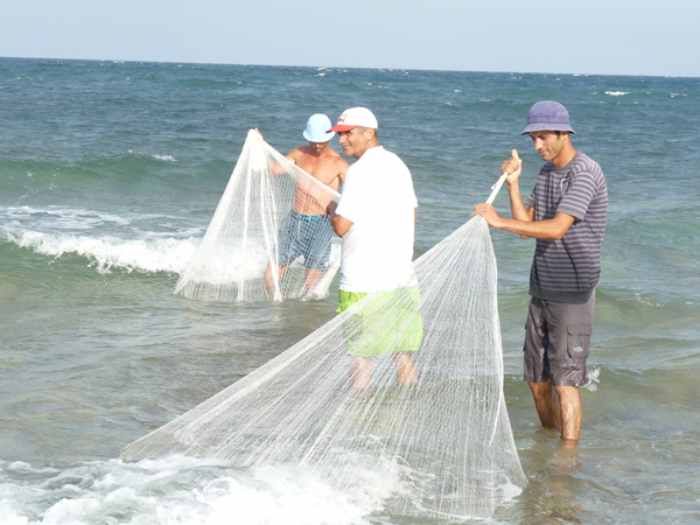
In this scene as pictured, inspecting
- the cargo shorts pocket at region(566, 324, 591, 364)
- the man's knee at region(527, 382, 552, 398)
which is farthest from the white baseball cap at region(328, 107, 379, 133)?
the man's knee at region(527, 382, 552, 398)

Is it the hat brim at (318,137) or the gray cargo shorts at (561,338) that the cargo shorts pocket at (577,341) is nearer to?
the gray cargo shorts at (561,338)

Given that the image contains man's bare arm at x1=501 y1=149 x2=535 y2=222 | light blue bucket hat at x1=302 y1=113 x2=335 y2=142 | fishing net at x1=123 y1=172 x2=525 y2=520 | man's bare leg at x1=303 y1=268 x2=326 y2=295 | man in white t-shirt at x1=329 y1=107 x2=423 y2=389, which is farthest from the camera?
man's bare leg at x1=303 y1=268 x2=326 y2=295

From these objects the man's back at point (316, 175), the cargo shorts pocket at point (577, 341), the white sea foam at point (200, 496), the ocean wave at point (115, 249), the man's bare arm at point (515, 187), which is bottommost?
the ocean wave at point (115, 249)

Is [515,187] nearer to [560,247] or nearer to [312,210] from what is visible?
[560,247]

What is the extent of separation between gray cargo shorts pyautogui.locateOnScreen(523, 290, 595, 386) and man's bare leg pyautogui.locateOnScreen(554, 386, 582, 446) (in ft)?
0.14

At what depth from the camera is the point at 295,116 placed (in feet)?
107

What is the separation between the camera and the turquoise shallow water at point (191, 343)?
435cm

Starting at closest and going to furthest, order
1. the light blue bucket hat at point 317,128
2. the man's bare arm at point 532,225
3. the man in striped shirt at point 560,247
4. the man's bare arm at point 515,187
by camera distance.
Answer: the man's bare arm at point 532,225
the man in striped shirt at point 560,247
the man's bare arm at point 515,187
the light blue bucket hat at point 317,128

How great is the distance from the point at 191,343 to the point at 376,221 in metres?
2.71

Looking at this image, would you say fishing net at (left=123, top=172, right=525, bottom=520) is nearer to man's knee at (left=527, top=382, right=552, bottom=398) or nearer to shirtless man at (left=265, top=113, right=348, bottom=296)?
man's knee at (left=527, top=382, right=552, bottom=398)

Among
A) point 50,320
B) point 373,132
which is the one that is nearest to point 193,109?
point 50,320

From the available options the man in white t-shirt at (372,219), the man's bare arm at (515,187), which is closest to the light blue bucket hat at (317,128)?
the man in white t-shirt at (372,219)

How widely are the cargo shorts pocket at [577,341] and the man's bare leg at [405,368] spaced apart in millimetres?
764

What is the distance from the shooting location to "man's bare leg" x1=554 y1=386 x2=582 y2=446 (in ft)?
15.8
